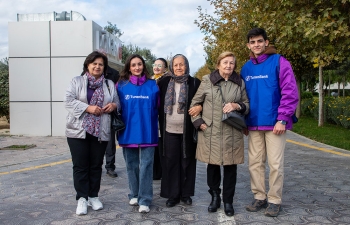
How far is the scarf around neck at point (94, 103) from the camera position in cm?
451

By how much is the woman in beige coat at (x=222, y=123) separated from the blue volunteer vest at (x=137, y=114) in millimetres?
534

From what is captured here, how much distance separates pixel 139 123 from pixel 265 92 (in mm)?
1511

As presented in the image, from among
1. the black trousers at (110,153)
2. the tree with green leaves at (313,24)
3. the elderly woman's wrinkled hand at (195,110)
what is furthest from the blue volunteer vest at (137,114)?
the tree with green leaves at (313,24)

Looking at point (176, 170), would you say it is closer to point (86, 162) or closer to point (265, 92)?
point (86, 162)

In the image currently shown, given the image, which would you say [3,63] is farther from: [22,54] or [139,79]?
[139,79]

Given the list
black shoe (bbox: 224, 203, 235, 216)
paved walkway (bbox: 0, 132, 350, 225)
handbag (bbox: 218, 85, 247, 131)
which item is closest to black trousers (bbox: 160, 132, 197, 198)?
paved walkway (bbox: 0, 132, 350, 225)

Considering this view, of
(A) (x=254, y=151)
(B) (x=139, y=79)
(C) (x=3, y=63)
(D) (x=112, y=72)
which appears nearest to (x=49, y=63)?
(C) (x=3, y=63)

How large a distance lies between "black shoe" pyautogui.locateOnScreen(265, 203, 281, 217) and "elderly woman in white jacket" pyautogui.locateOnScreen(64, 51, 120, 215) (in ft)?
6.56

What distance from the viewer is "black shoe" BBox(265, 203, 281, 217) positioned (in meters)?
4.45

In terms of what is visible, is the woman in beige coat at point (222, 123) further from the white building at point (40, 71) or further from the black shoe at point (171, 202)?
the white building at point (40, 71)

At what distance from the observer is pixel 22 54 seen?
44.0 ft

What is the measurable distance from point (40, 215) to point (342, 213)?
356 centimetres

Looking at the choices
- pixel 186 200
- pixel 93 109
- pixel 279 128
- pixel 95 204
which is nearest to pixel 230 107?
pixel 279 128

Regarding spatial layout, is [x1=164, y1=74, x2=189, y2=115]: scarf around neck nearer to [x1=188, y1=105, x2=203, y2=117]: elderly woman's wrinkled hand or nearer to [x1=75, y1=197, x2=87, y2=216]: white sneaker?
[x1=188, y1=105, x2=203, y2=117]: elderly woman's wrinkled hand
